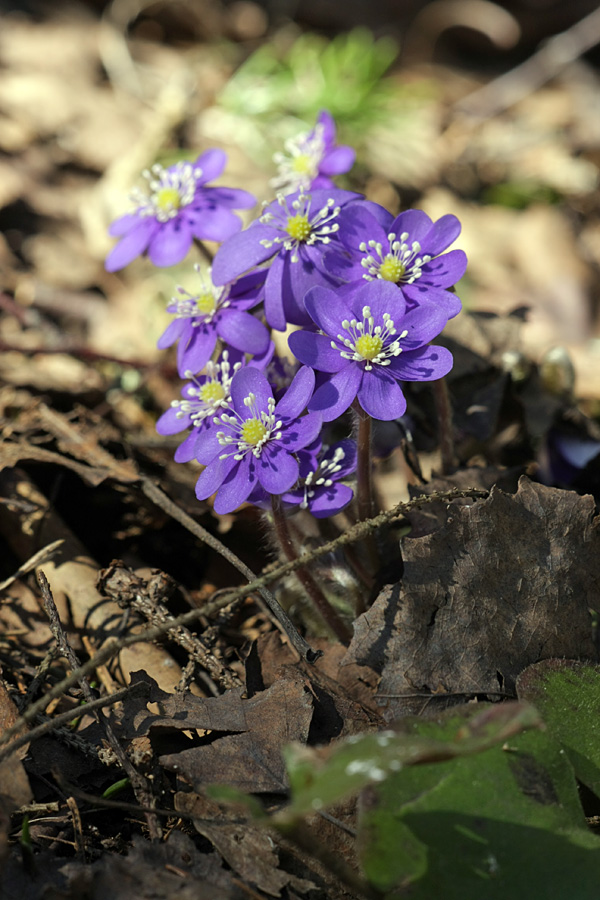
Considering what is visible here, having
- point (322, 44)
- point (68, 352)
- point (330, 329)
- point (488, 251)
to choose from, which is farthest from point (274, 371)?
point (322, 44)

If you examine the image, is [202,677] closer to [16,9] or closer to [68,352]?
[68,352]

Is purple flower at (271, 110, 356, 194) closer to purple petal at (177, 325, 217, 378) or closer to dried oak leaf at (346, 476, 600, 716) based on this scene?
purple petal at (177, 325, 217, 378)

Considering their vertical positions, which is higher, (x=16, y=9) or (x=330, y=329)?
(x=16, y=9)

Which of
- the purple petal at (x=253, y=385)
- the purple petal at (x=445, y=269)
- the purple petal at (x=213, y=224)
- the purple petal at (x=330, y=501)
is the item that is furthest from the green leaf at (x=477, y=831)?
the purple petal at (x=213, y=224)

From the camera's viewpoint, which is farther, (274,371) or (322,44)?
(322,44)

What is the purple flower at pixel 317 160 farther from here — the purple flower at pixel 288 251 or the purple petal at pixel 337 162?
the purple flower at pixel 288 251

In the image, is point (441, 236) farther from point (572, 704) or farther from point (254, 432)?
point (572, 704)

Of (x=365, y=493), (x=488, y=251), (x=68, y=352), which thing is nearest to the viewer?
(x=365, y=493)
